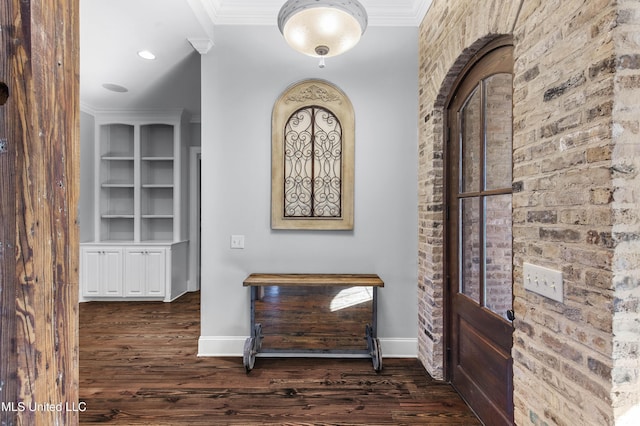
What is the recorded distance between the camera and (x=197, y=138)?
4.79 metres

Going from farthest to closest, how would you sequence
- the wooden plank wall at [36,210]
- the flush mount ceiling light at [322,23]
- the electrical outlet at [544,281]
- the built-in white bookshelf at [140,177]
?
the built-in white bookshelf at [140,177]
the flush mount ceiling light at [322,23]
the electrical outlet at [544,281]
the wooden plank wall at [36,210]

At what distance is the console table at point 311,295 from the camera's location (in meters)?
2.45

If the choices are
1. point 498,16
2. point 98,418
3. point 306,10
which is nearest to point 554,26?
point 498,16

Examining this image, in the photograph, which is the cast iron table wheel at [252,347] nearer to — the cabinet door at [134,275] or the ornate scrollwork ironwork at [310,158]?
the ornate scrollwork ironwork at [310,158]

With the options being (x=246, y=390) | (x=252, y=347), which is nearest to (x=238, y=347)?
(x=252, y=347)

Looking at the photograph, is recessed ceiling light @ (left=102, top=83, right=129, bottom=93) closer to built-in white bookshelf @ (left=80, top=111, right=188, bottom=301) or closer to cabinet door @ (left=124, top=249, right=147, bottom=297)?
built-in white bookshelf @ (left=80, top=111, right=188, bottom=301)

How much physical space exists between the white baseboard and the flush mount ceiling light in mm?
2274

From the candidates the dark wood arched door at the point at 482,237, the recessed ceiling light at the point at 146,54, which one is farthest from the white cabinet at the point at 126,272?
the dark wood arched door at the point at 482,237

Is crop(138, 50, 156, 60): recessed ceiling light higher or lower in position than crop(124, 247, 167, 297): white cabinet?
higher

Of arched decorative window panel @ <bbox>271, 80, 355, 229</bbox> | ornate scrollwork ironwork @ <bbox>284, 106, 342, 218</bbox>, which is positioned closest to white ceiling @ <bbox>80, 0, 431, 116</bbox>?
arched decorative window panel @ <bbox>271, 80, 355, 229</bbox>

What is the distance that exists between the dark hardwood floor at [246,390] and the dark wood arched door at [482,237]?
0.29 meters

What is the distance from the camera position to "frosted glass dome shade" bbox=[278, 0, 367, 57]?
1.65 meters

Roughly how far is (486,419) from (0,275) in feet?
7.45

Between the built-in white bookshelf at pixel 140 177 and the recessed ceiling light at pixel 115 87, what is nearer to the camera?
the recessed ceiling light at pixel 115 87
